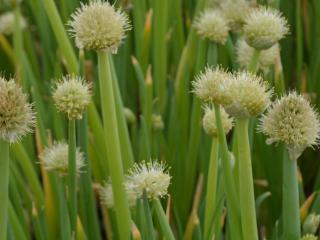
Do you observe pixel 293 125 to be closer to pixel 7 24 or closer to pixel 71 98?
pixel 71 98

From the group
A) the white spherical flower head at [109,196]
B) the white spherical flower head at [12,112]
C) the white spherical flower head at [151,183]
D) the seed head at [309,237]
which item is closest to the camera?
the white spherical flower head at [12,112]

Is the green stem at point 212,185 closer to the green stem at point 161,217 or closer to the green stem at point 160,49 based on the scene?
the green stem at point 161,217

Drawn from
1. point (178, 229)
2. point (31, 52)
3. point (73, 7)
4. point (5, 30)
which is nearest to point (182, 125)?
point (178, 229)

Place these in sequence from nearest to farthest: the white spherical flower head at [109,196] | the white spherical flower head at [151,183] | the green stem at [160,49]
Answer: the white spherical flower head at [151,183]
the white spherical flower head at [109,196]
the green stem at [160,49]

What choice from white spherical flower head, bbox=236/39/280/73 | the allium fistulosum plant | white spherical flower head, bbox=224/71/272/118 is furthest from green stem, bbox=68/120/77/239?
white spherical flower head, bbox=236/39/280/73

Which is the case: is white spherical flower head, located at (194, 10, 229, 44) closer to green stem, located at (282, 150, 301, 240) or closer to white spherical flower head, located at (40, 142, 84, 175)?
white spherical flower head, located at (40, 142, 84, 175)

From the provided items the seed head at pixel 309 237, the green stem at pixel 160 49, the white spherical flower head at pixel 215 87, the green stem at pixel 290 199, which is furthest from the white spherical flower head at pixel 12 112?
the green stem at pixel 160 49
